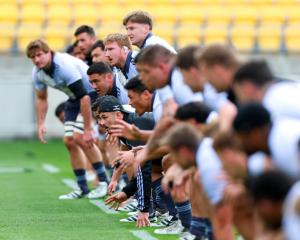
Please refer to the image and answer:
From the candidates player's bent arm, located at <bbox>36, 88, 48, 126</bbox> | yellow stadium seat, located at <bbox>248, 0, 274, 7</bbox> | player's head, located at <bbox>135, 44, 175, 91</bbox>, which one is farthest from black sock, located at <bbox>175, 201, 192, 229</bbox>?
yellow stadium seat, located at <bbox>248, 0, 274, 7</bbox>

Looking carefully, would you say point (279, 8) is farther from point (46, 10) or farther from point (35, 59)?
point (35, 59)

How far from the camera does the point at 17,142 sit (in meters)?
23.6

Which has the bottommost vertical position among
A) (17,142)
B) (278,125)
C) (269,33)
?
(17,142)

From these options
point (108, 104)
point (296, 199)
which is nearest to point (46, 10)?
point (108, 104)

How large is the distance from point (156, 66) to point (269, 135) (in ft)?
7.52

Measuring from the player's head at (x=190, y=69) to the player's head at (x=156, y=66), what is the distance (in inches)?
15.2

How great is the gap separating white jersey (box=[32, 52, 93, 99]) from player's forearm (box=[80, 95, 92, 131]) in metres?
0.31

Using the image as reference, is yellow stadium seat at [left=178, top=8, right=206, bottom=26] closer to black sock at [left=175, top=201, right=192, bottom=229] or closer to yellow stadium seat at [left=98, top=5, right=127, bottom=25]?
yellow stadium seat at [left=98, top=5, right=127, bottom=25]

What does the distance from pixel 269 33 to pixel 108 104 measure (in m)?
13.8

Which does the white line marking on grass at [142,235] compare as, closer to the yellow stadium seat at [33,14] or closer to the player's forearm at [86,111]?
the player's forearm at [86,111]

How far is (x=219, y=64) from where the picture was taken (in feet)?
26.0

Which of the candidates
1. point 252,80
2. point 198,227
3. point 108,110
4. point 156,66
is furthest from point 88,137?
point 252,80

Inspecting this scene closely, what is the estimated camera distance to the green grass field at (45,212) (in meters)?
10.8

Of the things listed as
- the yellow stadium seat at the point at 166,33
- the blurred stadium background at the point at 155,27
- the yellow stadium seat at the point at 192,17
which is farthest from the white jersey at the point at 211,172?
the yellow stadium seat at the point at 192,17
